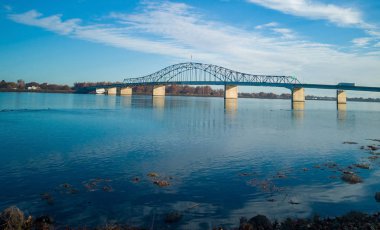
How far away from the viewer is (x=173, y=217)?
26.7 ft

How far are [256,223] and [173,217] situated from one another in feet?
7.20

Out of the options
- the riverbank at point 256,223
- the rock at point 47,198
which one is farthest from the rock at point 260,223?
the rock at point 47,198

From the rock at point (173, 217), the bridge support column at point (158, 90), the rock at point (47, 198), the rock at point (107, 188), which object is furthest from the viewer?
the bridge support column at point (158, 90)

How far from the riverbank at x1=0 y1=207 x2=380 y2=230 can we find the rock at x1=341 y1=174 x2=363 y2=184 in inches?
180

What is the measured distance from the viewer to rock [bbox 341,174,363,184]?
12419 millimetres

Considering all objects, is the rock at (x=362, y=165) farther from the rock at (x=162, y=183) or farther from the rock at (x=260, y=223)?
the rock at (x=162, y=183)

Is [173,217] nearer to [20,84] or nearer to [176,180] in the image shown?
[176,180]

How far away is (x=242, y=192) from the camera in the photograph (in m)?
10.7

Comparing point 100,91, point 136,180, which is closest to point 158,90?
point 100,91

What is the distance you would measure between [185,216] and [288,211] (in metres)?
3.15

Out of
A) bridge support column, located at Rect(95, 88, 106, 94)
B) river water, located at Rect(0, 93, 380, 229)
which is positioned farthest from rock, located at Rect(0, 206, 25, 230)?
bridge support column, located at Rect(95, 88, 106, 94)

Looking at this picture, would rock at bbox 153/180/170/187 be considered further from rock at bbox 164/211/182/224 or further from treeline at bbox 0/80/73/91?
treeline at bbox 0/80/73/91

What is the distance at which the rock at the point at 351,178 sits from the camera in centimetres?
1242

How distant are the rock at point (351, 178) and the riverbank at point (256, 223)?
4.56 meters
